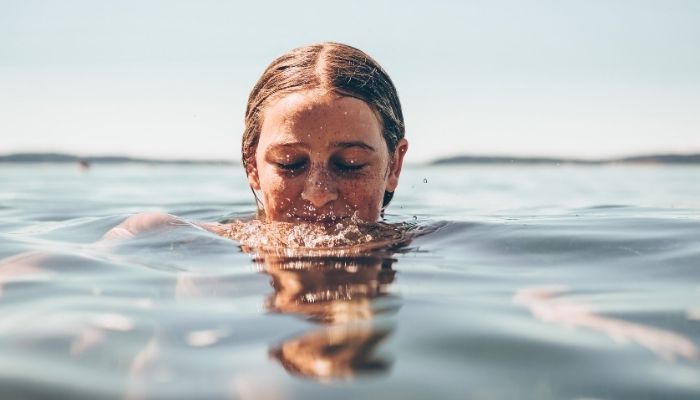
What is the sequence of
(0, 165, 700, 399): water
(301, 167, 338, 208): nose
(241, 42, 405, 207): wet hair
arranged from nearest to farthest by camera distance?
(0, 165, 700, 399): water → (301, 167, 338, 208): nose → (241, 42, 405, 207): wet hair

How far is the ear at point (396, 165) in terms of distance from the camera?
4.44m

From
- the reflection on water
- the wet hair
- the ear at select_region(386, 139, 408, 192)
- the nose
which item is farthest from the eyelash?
the reflection on water

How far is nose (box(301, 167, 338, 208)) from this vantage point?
3.62 metres

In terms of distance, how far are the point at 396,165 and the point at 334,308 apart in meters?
2.52

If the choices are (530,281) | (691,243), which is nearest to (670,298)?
(530,281)

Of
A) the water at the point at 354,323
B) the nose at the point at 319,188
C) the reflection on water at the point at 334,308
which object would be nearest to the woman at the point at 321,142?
the nose at the point at 319,188

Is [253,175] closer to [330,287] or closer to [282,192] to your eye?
[282,192]

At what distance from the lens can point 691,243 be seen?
11.9 feet

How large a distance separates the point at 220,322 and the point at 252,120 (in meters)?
2.65

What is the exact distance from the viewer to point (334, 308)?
2.14 m

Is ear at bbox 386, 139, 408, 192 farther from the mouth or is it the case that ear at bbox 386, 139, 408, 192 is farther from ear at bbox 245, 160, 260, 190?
ear at bbox 245, 160, 260, 190

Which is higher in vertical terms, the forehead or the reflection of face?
the forehead

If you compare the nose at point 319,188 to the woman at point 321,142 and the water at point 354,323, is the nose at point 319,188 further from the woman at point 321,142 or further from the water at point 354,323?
the water at point 354,323

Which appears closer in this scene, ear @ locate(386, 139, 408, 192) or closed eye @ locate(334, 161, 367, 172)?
closed eye @ locate(334, 161, 367, 172)
